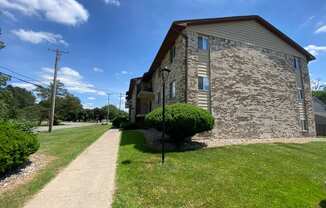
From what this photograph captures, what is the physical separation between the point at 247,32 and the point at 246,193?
545 inches

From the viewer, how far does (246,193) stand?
544 centimetres

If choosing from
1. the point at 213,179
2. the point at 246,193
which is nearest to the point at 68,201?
the point at 213,179

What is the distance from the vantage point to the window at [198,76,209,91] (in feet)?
44.9

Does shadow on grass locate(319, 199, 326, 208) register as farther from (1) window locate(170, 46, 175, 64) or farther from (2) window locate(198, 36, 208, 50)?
(1) window locate(170, 46, 175, 64)

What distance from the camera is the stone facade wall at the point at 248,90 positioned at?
13836mm

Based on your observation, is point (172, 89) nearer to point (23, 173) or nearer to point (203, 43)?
point (203, 43)

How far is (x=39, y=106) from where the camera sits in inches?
1740

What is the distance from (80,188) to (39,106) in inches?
1804

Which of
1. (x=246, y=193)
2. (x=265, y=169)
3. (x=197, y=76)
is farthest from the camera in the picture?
(x=197, y=76)

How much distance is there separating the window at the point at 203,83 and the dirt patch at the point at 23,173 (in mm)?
9481

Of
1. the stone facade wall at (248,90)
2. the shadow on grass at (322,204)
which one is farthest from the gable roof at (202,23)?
the shadow on grass at (322,204)

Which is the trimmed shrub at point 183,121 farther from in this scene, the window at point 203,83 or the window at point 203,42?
the window at point 203,42

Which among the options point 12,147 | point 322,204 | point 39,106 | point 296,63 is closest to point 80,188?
point 12,147

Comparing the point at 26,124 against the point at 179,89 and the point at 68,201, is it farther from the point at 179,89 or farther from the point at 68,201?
the point at 179,89
